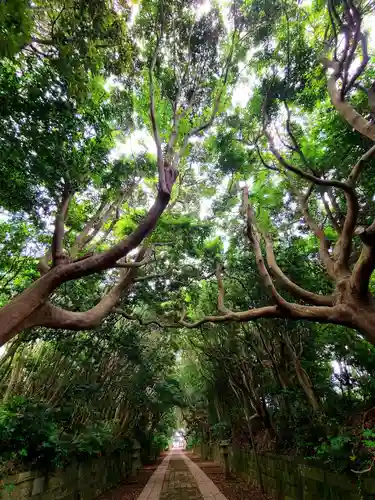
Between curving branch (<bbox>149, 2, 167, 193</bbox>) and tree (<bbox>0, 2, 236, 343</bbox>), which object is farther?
curving branch (<bbox>149, 2, 167, 193</bbox>)

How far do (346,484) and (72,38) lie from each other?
23.5 ft

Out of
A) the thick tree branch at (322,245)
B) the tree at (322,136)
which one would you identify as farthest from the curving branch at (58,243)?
the thick tree branch at (322,245)

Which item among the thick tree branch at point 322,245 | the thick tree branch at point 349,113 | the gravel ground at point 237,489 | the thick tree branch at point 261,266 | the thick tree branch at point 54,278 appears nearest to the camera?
the thick tree branch at point 54,278

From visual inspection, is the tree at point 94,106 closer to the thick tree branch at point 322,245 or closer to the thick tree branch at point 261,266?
the thick tree branch at point 261,266

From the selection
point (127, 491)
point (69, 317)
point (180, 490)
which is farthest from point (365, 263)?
point (127, 491)

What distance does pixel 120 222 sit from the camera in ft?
22.0

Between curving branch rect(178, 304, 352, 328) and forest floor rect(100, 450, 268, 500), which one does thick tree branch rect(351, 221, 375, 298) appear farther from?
forest floor rect(100, 450, 268, 500)

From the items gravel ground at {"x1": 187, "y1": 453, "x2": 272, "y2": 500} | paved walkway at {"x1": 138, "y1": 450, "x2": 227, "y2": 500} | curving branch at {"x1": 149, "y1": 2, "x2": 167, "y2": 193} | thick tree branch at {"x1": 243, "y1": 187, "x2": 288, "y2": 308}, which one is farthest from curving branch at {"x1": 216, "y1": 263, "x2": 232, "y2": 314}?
paved walkway at {"x1": 138, "y1": 450, "x2": 227, "y2": 500}

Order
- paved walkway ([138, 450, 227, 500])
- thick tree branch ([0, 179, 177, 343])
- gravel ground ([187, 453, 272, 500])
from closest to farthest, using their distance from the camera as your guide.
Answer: thick tree branch ([0, 179, 177, 343])
gravel ground ([187, 453, 272, 500])
paved walkway ([138, 450, 227, 500])

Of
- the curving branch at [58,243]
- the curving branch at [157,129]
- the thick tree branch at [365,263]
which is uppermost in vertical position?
→ the curving branch at [157,129]

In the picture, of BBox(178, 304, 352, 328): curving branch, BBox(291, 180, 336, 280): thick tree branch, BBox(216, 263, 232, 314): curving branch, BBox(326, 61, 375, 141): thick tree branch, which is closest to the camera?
BBox(326, 61, 375, 141): thick tree branch

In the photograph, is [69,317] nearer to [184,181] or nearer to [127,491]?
[184,181]

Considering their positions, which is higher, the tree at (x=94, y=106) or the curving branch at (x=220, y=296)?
the tree at (x=94, y=106)

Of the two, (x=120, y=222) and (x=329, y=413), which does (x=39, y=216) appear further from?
(x=329, y=413)
